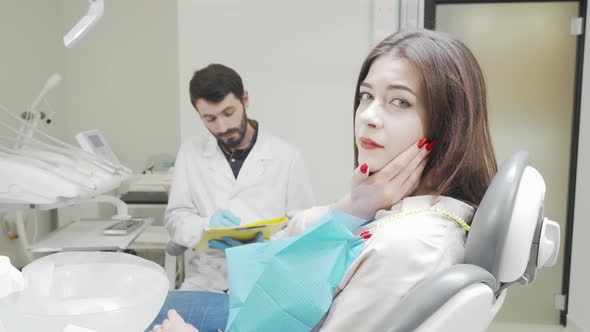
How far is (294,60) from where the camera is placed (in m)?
2.39

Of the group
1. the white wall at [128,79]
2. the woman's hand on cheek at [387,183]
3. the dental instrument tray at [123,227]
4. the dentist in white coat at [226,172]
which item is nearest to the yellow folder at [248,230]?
the dentist in white coat at [226,172]

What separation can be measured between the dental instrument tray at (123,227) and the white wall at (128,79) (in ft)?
5.45

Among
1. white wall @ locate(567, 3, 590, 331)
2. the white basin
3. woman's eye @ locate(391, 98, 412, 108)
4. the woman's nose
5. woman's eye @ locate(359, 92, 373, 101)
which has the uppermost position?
woman's eye @ locate(359, 92, 373, 101)

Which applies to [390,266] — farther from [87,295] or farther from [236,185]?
[236,185]

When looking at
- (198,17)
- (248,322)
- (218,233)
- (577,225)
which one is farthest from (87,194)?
(577,225)

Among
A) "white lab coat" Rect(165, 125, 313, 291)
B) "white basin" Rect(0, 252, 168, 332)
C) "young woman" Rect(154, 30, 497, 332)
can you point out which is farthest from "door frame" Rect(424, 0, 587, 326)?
"white basin" Rect(0, 252, 168, 332)

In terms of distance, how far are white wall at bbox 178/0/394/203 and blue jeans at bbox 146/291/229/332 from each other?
1.18 meters

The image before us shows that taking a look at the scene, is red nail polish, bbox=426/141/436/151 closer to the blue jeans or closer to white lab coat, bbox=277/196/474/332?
white lab coat, bbox=277/196/474/332

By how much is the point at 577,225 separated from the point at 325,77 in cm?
178

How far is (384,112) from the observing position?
0.93 meters

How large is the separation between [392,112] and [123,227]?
1.67 meters

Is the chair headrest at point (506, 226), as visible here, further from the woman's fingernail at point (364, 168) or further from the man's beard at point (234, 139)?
the man's beard at point (234, 139)

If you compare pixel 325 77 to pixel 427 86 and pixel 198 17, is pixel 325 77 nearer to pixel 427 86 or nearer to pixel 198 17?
pixel 198 17

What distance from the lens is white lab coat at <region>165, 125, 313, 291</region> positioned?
207 cm
